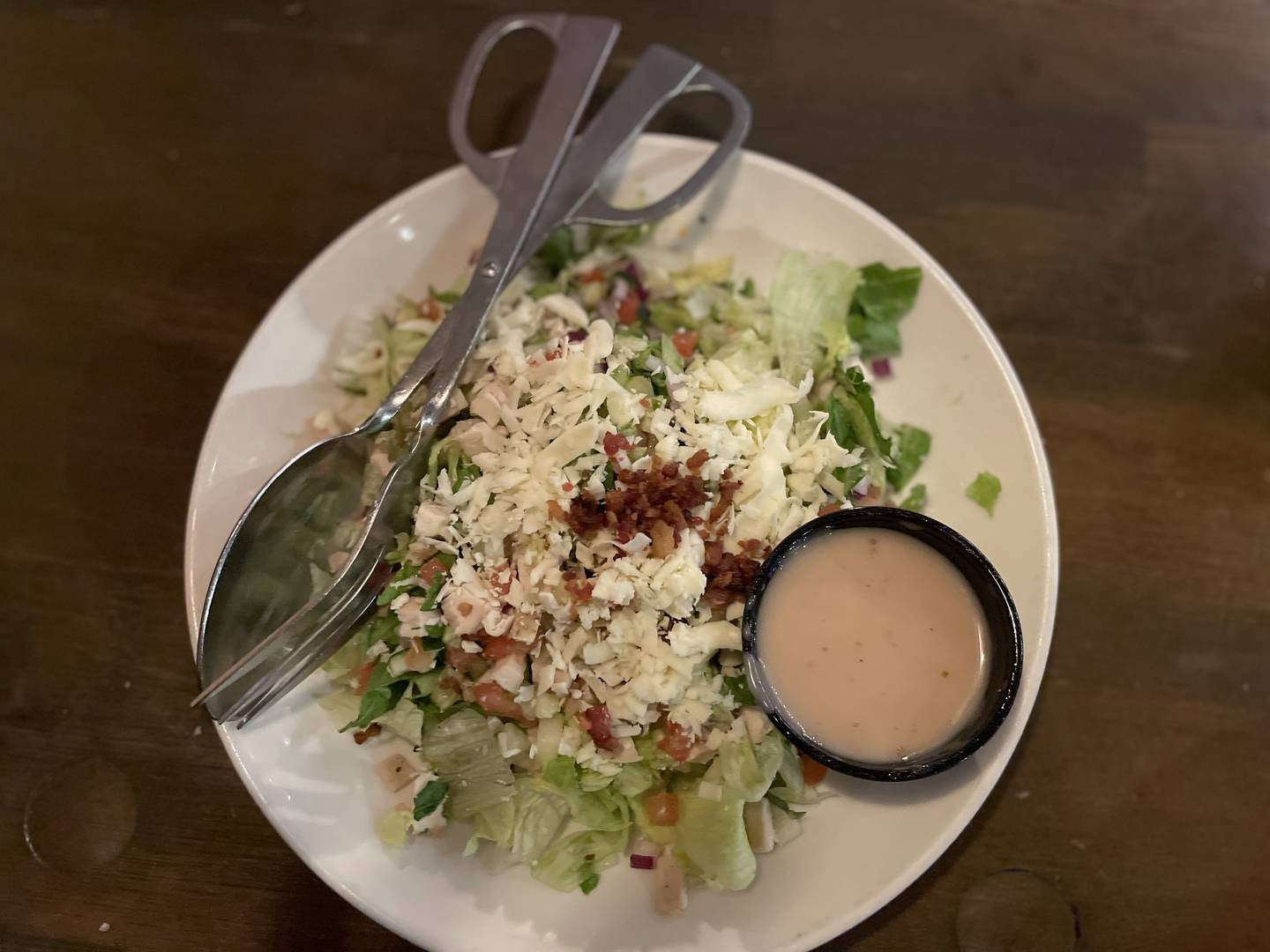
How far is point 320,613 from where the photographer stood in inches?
72.8

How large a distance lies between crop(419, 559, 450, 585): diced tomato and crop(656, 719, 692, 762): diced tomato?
60 cm

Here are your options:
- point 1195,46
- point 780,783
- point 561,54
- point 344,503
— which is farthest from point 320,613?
point 1195,46

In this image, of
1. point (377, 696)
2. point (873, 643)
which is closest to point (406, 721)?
point (377, 696)

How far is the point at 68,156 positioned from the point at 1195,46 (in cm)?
379

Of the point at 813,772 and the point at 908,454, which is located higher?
the point at 908,454

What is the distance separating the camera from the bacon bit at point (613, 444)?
181 cm

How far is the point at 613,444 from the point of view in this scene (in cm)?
181

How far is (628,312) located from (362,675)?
3.67 ft

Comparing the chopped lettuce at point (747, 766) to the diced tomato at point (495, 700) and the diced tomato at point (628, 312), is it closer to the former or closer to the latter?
the diced tomato at point (495, 700)

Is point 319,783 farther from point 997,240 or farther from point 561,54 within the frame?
point 997,240

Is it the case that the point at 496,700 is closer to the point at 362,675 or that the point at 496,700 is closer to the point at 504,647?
the point at 504,647

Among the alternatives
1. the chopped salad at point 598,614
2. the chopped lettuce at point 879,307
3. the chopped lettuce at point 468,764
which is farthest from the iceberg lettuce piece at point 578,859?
the chopped lettuce at point 879,307

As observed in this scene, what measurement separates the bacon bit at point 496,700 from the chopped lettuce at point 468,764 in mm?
45

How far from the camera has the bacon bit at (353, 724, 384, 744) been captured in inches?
74.2
